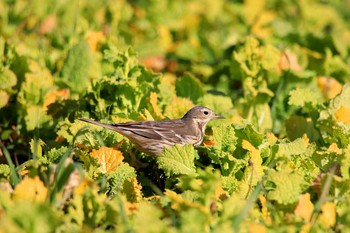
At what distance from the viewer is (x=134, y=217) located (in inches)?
171

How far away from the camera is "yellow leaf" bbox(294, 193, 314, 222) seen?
15.3 ft

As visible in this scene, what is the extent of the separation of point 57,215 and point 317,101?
3.15 m

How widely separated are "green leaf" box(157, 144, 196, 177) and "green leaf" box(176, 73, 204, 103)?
82.6 inches

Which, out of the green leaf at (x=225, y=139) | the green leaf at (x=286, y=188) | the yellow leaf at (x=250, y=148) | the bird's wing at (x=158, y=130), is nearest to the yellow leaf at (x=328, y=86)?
the bird's wing at (x=158, y=130)

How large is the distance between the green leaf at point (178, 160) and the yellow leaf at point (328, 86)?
9.14 ft

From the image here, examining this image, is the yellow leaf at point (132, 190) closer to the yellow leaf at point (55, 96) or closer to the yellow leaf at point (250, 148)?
the yellow leaf at point (250, 148)

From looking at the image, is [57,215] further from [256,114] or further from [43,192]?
[256,114]

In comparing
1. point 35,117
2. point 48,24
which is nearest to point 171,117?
point 35,117

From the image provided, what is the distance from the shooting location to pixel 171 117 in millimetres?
6863

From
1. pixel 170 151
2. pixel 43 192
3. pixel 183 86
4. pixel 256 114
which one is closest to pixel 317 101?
pixel 256 114

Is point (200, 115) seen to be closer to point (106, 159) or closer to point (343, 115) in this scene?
point (343, 115)

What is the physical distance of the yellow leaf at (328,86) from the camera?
306 inches

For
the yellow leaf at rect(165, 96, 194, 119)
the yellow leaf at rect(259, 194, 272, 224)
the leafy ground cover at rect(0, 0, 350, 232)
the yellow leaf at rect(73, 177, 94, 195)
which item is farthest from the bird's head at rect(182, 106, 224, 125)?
the yellow leaf at rect(73, 177, 94, 195)

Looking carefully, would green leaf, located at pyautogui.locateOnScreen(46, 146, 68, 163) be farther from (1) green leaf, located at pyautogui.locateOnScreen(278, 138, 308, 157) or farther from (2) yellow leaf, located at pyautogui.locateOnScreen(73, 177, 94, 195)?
(1) green leaf, located at pyautogui.locateOnScreen(278, 138, 308, 157)
